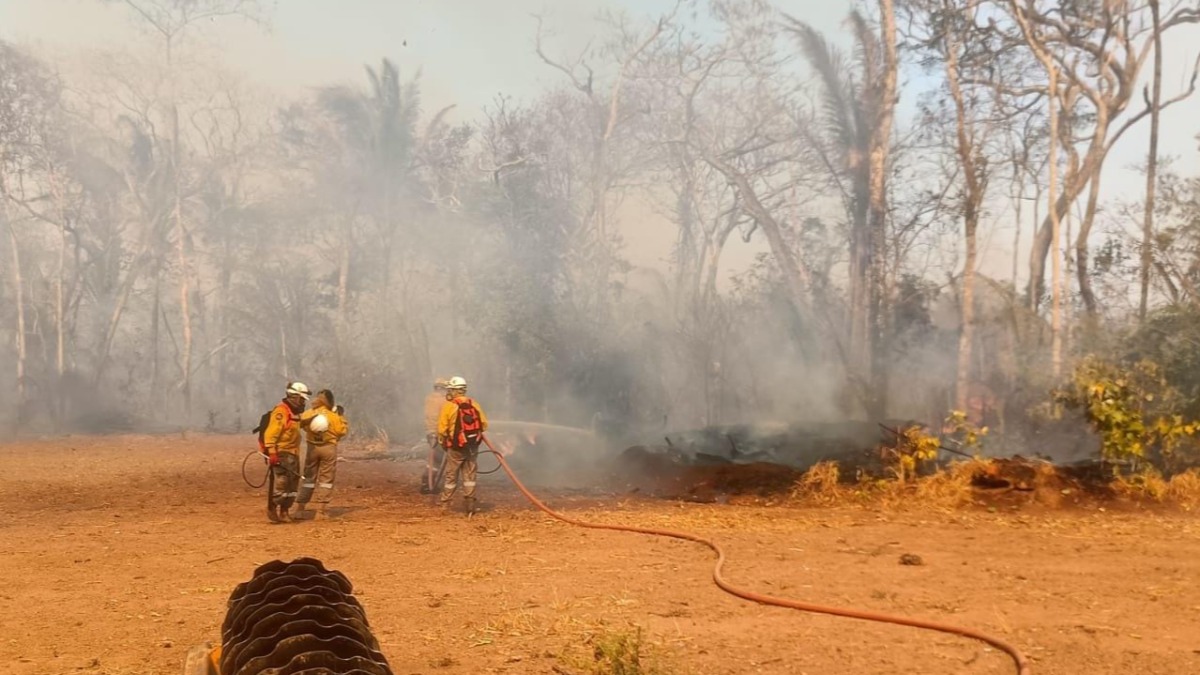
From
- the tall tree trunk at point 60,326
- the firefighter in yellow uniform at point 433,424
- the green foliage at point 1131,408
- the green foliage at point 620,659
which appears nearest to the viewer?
the green foliage at point 620,659

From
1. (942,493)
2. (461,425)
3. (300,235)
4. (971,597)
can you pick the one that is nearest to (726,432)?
(942,493)

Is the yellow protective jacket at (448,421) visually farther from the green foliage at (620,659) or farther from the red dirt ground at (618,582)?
the green foliage at (620,659)

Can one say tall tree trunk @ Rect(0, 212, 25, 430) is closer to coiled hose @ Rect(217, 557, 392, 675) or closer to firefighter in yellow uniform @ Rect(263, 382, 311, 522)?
firefighter in yellow uniform @ Rect(263, 382, 311, 522)

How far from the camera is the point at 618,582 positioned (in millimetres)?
7816

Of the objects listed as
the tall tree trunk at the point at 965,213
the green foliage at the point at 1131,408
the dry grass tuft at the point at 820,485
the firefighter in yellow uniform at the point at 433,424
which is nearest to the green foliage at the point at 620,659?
the dry grass tuft at the point at 820,485

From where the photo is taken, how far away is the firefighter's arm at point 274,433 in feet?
35.8

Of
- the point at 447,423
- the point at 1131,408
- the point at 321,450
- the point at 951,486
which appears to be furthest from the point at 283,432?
the point at 1131,408

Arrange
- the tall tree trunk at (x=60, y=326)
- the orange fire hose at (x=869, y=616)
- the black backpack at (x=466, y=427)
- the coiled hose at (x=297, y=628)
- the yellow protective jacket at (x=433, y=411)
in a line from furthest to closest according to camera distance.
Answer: the tall tree trunk at (x=60, y=326), the yellow protective jacket at (x=433, y=411), the black backpack at (x=466, y=427), the orange fire hose at (x=869, y=616), the coiled hose at (x=297, y=628)

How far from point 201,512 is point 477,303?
1585 cm

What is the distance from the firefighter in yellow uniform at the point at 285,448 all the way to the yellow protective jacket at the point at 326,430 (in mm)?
131

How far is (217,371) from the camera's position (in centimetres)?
5081

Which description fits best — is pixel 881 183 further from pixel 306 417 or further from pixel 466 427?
pixel 306 417

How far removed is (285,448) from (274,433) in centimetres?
25

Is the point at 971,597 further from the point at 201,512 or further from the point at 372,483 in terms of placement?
the point at 372,483
